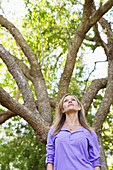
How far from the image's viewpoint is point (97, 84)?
5258mm

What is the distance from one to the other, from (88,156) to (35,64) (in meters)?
3.23

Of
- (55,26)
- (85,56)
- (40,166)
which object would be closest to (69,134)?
(55,26)

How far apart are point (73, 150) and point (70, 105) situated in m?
0.62

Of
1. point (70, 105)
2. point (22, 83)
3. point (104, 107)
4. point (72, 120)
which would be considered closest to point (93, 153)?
point (72, 120)

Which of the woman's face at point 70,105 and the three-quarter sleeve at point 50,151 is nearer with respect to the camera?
the three-quarter sleeve at point 50,151

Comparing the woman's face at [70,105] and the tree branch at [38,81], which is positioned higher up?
the tree branch at [38,81]

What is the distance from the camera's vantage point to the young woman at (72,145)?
2514 millimetres

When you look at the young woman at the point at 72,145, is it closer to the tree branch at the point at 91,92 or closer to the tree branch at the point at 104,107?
the tree branch at the point at 104,107

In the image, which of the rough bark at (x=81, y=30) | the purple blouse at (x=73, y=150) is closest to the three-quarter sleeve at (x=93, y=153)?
the purple blouse at (x=73, y=150)

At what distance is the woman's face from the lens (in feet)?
9.73

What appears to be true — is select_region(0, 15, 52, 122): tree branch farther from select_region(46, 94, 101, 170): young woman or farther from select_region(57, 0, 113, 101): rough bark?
select_region(46, 94, 101, 170): young woman

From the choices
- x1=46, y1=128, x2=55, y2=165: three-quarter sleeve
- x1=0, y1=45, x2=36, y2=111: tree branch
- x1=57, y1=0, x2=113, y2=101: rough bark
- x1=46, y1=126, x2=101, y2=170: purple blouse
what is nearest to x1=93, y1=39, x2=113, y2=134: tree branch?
x1=57, y1=0, x2=113, y2=101: rough bark

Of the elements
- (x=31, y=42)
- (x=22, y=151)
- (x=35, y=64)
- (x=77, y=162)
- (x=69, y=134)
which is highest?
(x=31, y=42)

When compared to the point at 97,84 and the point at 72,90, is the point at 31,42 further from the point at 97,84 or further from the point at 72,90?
the point at 97,84
